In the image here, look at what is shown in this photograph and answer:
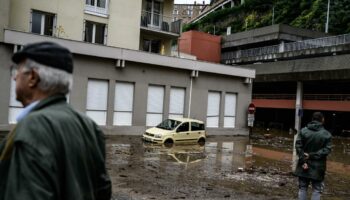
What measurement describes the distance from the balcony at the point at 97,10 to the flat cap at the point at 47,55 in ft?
90.9

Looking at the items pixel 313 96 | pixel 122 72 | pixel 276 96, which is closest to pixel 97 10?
pixel 122 72

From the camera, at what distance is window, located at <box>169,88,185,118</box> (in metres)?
29.9

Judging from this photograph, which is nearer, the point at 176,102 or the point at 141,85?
the point at 141,85

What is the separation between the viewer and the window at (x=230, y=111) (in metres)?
33.2

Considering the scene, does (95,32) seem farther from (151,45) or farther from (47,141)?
(47,141)

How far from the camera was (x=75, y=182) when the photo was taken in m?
2.29

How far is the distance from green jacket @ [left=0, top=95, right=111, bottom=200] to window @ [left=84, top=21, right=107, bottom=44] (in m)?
28.0

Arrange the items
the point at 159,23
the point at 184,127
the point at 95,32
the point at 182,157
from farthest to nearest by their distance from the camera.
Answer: the point at 159,23
the point at 95,32
the point at 184,127
the point at 182,157

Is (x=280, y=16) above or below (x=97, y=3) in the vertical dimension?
above

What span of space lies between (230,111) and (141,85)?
862 cm

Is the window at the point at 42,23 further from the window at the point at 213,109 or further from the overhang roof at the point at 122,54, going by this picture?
the window at the point at 213,109

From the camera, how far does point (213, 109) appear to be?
3241 cm

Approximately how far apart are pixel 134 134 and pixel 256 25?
50633mm

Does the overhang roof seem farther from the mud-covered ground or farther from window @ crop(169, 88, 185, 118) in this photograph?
the mud-covered ground
